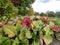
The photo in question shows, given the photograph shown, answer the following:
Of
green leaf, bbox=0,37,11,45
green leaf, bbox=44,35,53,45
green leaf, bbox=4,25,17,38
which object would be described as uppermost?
green leaf, bbox=4,25,17,38

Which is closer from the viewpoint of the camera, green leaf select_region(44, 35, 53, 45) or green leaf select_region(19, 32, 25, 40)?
green leaf select_region(19, 32, 25, 40)

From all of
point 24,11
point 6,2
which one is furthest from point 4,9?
point 24,11

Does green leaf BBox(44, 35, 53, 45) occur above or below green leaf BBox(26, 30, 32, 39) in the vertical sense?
below

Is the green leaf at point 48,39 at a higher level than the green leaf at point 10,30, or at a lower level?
lower

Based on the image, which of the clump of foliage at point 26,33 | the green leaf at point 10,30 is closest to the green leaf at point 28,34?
the clump of foliage at point 26,33

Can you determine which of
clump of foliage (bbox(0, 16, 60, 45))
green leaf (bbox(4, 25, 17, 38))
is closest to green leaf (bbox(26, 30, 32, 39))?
clump of foliage (bbox(0, 16, 60, 45))

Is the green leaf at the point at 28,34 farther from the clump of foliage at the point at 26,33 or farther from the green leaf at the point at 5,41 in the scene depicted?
the green leaf at the point at 5,41

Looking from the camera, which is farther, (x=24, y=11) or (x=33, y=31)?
(x=24, y=11)

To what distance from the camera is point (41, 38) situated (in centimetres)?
247

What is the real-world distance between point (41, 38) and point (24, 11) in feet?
18.8

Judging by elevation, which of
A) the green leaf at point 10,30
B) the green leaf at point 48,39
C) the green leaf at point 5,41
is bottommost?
the green leaf at point 48,39

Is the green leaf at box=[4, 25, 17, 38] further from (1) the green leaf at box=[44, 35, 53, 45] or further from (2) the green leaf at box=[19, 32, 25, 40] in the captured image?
(1) the green leaf at box=[44, 35, 53, 45]

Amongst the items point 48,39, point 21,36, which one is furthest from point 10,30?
point 48,39

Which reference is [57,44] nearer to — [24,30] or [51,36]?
[51,36]
